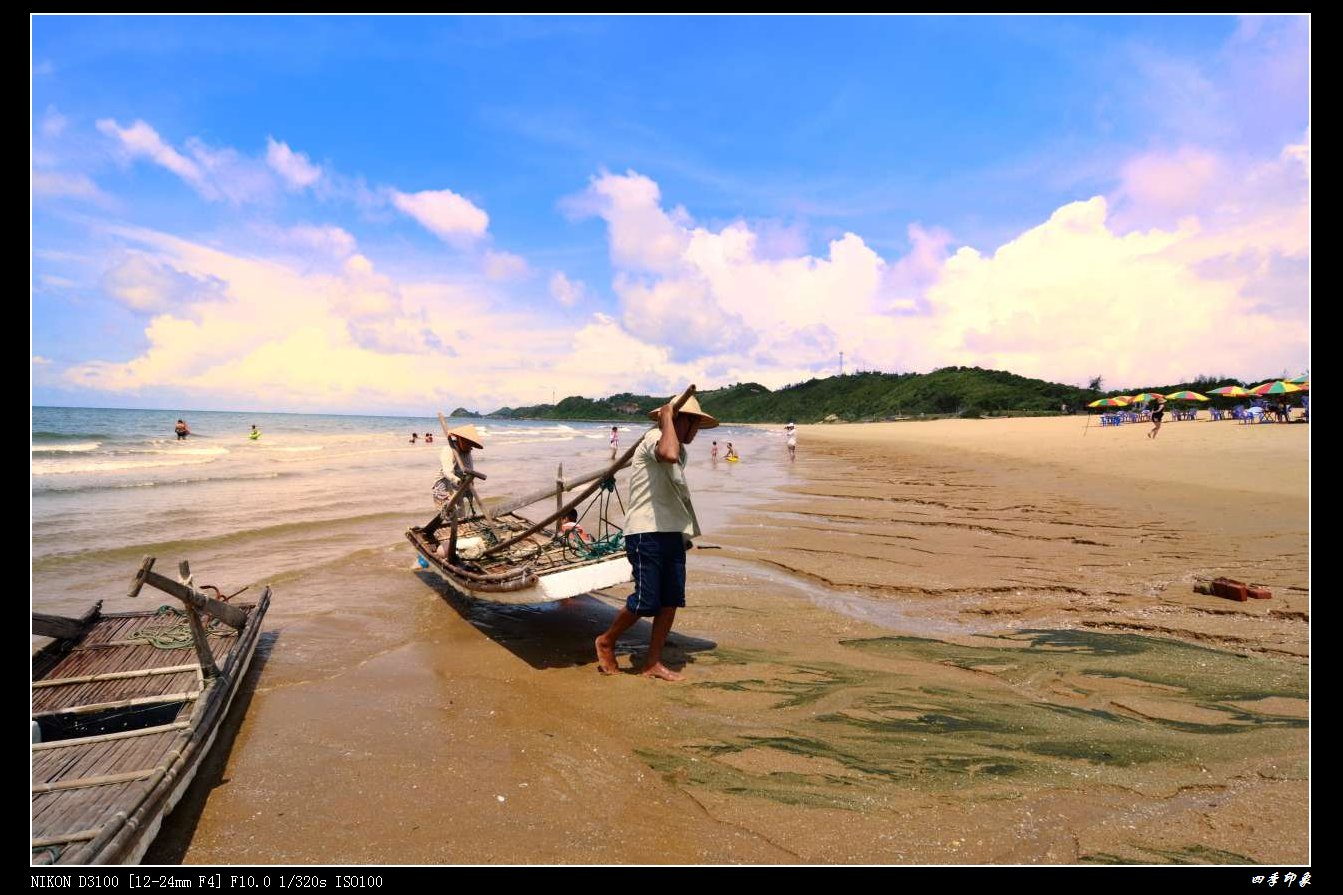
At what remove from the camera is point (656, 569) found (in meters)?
5.09

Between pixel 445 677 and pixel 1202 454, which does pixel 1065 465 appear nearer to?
pixel 1202 454

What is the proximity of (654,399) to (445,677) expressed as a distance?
6014 inches

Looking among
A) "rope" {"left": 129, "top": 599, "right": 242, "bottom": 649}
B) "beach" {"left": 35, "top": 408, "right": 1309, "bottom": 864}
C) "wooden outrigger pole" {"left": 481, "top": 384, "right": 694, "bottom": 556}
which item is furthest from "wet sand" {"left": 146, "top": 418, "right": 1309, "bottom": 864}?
"wooden outrigger pole" {"left": 481, "top": 384, "right": 694, "bottom": 556}

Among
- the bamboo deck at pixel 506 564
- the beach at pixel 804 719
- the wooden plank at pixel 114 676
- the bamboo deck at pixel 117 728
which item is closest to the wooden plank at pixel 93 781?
the bamboo deck at pixel 117 728

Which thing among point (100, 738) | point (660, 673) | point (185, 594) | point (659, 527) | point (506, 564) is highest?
point (659, 527)

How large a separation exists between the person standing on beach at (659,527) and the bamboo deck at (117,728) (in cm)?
304

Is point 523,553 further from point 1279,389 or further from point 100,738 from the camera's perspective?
point 1279,389

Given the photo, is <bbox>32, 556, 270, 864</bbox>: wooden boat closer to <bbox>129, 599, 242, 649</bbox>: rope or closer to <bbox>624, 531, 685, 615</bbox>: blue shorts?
<bbox>129, 599, 242, 649</bbox>: rope

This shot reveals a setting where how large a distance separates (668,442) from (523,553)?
3485 millimetres

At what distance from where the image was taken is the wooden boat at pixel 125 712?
2.91 meters

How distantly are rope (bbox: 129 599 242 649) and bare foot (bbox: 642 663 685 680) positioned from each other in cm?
383

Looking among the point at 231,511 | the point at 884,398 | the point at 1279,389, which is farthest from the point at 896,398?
the point at 231,511

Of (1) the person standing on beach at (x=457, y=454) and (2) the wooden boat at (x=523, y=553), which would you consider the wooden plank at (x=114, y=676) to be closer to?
(2) the wooden boat at (x=523, y=553)

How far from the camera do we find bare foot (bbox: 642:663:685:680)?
5059 millimetres
